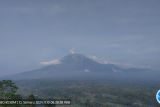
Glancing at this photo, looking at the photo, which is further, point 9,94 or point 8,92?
point 8,92

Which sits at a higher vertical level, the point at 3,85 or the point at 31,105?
the point at 3,85

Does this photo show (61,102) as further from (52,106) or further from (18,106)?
(18,106)

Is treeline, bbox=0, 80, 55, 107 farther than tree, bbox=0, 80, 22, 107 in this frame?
No

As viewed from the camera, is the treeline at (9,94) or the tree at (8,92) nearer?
the treeline at (9,94)

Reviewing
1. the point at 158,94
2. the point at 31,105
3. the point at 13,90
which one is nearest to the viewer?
the point at 158,94

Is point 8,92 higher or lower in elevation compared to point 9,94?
higher

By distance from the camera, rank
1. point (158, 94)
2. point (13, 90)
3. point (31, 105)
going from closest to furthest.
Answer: point (158, 94) → point (31, 105) → point (13, 90)

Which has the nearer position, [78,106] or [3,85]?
[3,85]

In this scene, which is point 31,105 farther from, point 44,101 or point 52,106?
point 44,101

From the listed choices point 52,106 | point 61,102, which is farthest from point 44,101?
point 52,106
